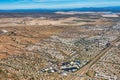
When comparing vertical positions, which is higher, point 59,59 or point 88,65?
point 59,59

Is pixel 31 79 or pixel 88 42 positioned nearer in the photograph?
pixel 31 79

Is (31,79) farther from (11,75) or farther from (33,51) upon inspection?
(33,51)

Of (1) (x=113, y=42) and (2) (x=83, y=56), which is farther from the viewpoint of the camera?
(1) (x=113, y=42)

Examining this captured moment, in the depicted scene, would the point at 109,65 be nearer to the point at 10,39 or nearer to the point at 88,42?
the point at 88,42

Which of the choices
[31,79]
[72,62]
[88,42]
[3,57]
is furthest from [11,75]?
[88,42]

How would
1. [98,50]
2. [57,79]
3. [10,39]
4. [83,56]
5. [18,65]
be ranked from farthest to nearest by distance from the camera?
1. [10,39]
2. [98,50]
3. [83,56]
4. [18,65]
5. [57,79]

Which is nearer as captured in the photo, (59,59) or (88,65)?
(88,65)

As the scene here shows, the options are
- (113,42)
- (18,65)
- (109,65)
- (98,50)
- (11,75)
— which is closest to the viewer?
(11,75)

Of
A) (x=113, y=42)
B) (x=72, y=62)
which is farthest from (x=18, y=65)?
(x=113, y=42)

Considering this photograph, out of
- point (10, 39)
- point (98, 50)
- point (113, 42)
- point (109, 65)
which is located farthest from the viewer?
point (113, 42)
